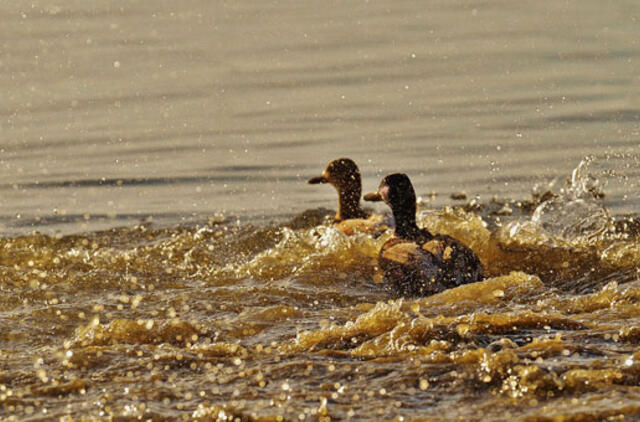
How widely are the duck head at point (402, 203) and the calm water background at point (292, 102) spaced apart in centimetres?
165

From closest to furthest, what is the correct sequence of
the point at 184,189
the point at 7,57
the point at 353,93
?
1. the point at 184,189
2. the point at 353,93
3. the point at 7,57

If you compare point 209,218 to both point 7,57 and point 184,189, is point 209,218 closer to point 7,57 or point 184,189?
point 184,189

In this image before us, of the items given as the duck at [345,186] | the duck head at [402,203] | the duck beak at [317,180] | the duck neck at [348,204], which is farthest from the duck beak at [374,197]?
the duck beak at [317,180]

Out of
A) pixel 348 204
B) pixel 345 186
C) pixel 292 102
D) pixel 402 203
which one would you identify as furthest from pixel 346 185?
pixel 292 102

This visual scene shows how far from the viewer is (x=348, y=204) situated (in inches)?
420

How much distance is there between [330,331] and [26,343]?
6.07 ft

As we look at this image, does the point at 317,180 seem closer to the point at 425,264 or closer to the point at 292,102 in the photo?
the point at 425,264

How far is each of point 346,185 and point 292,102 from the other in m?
3.50

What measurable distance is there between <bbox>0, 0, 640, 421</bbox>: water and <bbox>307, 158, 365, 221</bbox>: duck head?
0.37 meters

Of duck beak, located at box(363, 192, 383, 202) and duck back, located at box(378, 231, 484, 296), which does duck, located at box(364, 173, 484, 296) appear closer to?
duck back, located at box(378, 231, 484, 296)

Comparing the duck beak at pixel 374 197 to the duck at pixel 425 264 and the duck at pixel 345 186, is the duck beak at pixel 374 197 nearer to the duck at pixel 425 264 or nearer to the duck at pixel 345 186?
the duck at pixel 345 186

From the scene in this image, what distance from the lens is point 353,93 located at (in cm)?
1402

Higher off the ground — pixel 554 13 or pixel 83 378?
pixel 554 13

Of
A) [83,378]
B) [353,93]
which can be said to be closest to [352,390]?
[83,378]
